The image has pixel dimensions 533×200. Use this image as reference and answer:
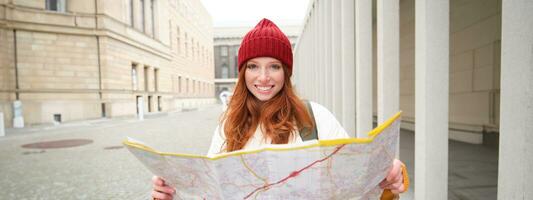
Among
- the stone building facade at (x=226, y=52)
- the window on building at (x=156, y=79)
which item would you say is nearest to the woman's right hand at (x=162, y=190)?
the window on building at (x=156, y=79)

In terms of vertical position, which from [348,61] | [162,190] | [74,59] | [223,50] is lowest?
[162,190]

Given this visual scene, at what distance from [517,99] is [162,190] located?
186cm

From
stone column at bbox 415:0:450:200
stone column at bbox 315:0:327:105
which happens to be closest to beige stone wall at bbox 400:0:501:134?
stone column at bbox 315:0:327:105

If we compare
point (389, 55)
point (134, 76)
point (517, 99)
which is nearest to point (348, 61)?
point (389, 55)

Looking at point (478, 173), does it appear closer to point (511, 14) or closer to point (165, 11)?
point (511, 14)

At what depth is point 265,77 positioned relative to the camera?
1.47 meters

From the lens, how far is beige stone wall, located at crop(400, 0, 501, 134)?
4957 millimetres

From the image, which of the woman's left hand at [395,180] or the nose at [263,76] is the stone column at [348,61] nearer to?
the nose at [263,76]

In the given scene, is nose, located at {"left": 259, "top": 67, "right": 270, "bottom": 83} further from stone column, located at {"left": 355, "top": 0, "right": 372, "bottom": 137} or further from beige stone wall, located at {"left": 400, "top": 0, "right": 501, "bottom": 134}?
beige stone wall, located at {"left": 400, "top": 0, "right": 501, "bottom": 134}

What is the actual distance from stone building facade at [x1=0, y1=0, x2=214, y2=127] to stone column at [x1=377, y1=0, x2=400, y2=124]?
14.5 metres

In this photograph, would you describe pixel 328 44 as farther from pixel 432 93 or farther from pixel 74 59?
pixel 74 59

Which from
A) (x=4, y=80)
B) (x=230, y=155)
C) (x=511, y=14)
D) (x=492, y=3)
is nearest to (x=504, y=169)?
(x=511, y=14)

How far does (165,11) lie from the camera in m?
23.3

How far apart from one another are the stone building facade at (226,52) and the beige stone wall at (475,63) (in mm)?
46815
